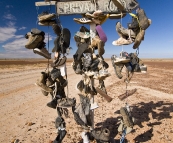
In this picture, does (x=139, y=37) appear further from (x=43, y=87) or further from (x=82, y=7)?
(x=43, y=87)

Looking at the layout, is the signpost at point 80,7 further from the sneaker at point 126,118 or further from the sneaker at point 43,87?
the sneaker at point 126,118

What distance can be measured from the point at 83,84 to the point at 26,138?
1.95 metres

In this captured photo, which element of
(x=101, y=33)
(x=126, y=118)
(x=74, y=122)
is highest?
(x=101, y=33)

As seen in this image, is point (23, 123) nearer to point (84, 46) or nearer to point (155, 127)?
point (84, 46)

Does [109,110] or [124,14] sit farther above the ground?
[124,14]

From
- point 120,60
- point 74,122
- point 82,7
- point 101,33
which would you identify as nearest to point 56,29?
point 82,7

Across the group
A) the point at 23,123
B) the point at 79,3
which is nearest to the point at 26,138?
the point at 23,123

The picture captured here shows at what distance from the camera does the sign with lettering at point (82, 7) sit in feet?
7.98

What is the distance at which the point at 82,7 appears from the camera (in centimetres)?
248

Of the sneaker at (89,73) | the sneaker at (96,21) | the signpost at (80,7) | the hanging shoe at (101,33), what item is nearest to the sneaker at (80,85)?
the sneaker at (89,73)

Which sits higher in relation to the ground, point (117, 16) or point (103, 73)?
point (117, 16)

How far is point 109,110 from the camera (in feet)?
17.3

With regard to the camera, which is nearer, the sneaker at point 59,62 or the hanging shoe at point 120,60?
the hanging shoe at point 120,60

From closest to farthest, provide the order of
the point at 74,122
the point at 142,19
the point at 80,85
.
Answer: the point at 142,19 < the point at 80,85 < the point at 74,122
